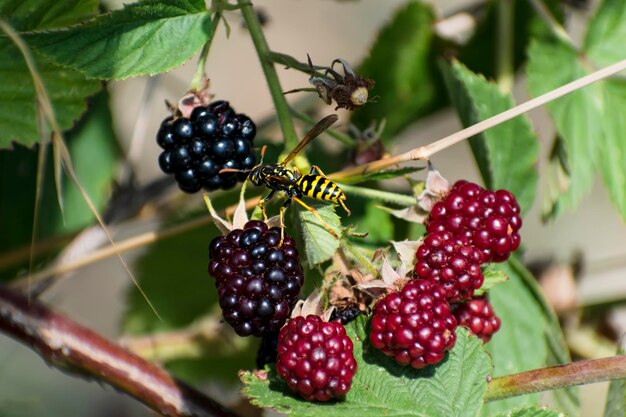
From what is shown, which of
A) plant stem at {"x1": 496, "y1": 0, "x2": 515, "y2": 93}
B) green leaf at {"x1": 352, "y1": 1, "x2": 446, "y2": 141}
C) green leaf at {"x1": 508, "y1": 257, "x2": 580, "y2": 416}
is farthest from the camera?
green leaf at {"x1": 352, "y1": 1, "x2": 446, "y2": 141}

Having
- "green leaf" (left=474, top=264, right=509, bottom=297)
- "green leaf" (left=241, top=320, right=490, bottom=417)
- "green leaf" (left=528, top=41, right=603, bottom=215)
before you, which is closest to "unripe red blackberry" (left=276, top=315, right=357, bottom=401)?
"green leaf" (left=241, top=320, right=490, bottom=417)

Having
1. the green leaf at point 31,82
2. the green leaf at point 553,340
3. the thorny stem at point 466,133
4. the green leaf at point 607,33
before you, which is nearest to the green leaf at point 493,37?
the green leaf at point 607,33

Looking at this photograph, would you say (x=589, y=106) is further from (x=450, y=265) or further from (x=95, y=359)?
(x=95, y=359)

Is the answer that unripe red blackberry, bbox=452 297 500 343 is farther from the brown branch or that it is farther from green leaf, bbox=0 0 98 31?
green leaf, bbox=0 0 98 31

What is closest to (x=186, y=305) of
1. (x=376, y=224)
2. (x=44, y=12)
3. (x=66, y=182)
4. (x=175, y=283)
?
(x=175, y=283)

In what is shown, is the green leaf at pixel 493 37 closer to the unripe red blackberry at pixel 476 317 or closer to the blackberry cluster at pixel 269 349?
the unripe red blackberry at pixel 476 317
